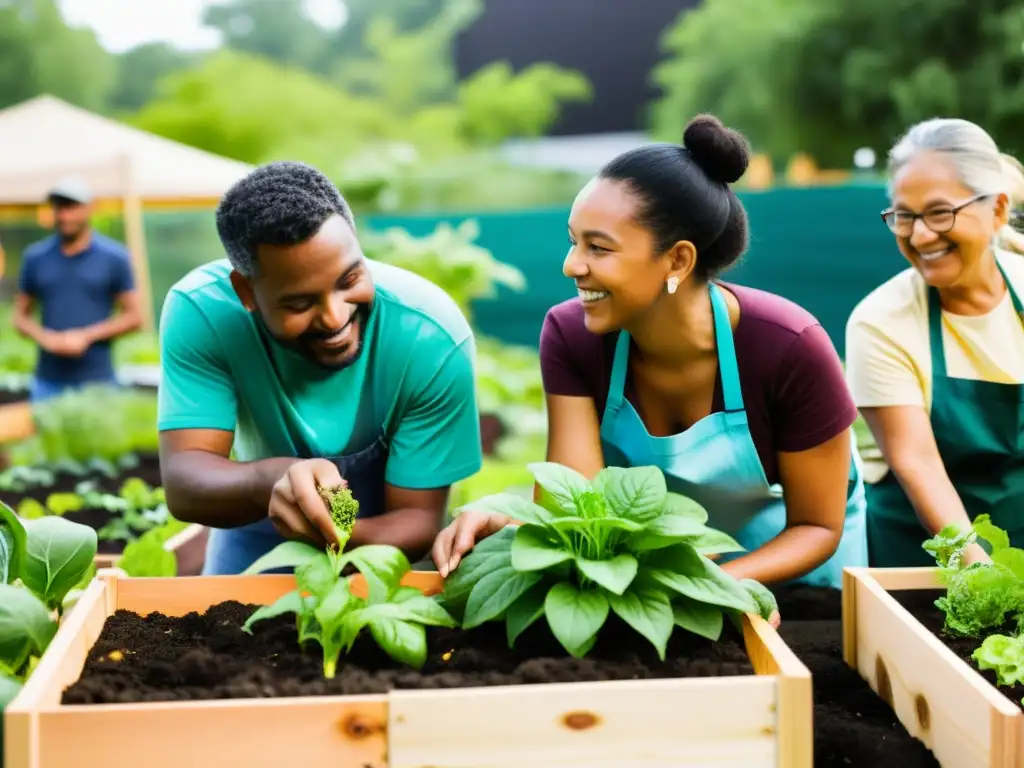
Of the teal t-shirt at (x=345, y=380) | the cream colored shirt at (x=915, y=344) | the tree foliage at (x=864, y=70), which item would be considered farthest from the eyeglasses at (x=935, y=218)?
the tree foliage at (x=864, y=70)

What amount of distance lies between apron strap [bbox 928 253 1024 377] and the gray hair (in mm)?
169

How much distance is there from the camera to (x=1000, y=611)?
1280mm

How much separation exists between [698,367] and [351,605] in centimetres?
70

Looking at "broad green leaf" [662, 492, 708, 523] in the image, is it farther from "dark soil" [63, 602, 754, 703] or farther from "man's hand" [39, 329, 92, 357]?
"man's hand" [39, 329, 92, 357]

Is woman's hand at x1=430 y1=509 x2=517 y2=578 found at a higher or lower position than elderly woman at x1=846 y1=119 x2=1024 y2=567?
lower

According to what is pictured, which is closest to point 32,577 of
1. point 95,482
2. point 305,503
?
point 305,503

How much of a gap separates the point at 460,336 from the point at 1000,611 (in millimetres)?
817

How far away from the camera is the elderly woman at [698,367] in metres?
1.48

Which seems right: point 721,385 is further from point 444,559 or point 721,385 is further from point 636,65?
point 636,65

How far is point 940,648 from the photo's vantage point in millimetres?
1163

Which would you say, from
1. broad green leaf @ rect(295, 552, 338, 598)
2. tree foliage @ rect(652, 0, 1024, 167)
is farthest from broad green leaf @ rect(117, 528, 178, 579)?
tree foliage @ rect(652, 0, 1024, 167)

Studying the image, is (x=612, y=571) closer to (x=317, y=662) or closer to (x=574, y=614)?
(x=574, y=614)

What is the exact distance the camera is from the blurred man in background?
181 inches

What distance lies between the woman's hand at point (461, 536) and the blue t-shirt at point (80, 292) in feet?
12.3
